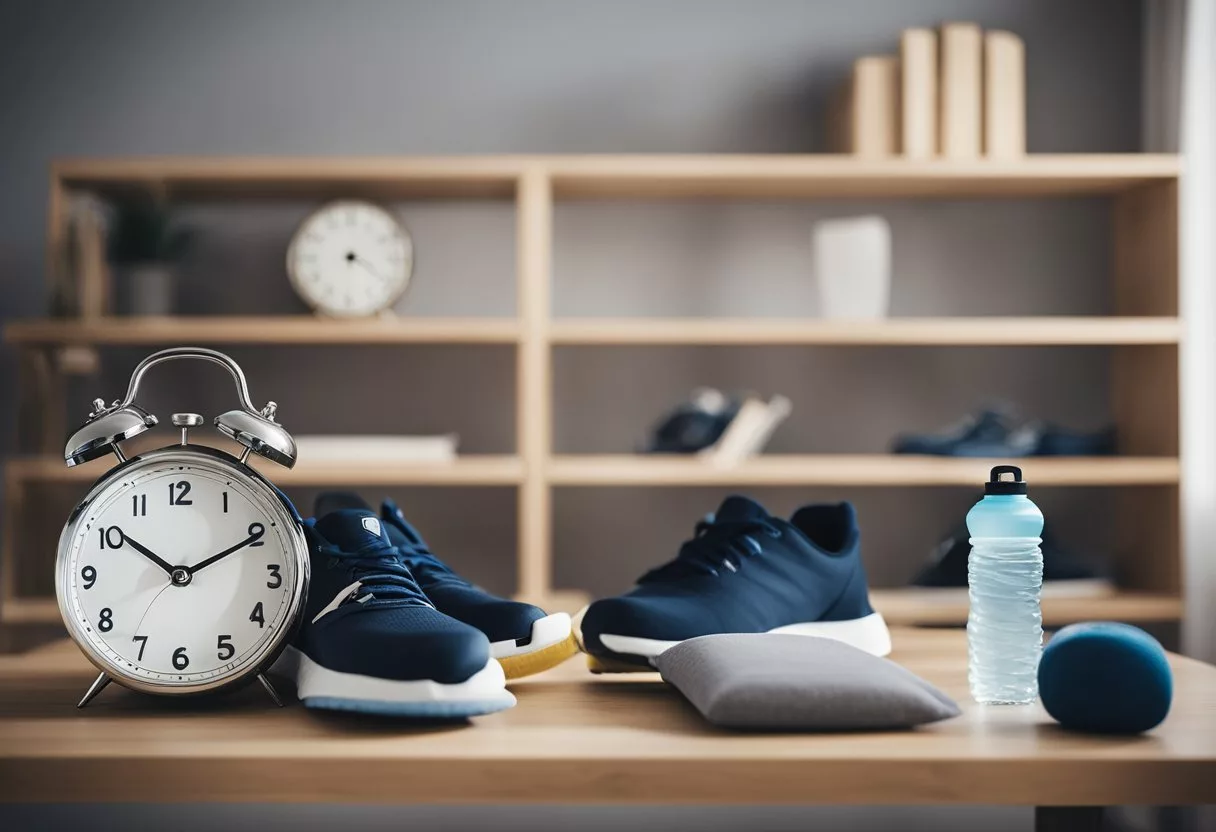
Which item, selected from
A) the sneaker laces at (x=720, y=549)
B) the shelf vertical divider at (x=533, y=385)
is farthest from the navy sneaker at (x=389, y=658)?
the shelf vertical divider at (x=533, y=385)

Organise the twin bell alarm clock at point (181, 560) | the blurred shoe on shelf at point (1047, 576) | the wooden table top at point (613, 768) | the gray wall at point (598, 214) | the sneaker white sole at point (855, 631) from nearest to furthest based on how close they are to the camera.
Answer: the wooden table top at point (613, 768) < the twin bell alarm clock at point (181, 560) < the sneaker white sole at point (855, 631) < the blurred shoe on shelf at point (1047, 576) < the gray wall at point (598, 214)

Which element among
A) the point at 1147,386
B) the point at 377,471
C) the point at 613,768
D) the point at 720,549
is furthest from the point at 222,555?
the point at 1147,386

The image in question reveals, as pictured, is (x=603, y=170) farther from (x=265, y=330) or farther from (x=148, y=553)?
(x=148, y=553)

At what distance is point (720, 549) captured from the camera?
1.07m

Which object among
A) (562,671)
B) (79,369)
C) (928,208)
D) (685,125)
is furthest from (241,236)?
(562,671)

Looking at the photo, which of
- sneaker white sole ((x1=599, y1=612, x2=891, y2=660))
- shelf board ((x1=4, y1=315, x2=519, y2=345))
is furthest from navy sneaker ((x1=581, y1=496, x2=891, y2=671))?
shelf board ((x1=4, y1=315, x2=519, y2=345))

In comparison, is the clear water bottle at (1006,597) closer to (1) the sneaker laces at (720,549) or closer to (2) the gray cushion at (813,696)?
(2) the gray cushion at (813,696)

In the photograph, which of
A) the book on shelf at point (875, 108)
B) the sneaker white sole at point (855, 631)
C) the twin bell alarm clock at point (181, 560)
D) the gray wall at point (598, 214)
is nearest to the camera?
the twin bell alarm clock at point (181, 560)

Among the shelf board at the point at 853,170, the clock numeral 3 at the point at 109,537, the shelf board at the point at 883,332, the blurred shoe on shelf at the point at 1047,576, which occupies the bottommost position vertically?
the blurred shoe on shelf at the point at 1047,576

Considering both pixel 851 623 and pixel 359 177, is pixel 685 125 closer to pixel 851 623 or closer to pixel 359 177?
pixel 359 177

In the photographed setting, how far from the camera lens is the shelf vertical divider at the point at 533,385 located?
2334 millimetres

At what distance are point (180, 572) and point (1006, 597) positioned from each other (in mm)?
623

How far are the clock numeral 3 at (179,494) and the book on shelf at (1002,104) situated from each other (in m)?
2.02

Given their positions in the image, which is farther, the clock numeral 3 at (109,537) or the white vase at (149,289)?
the white vase at (149,289)
